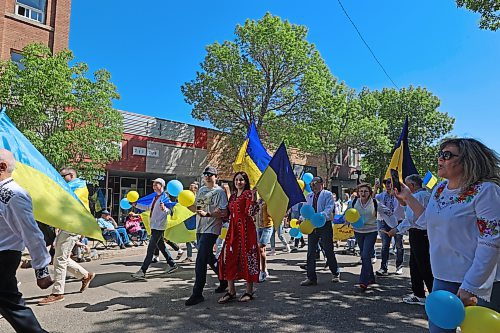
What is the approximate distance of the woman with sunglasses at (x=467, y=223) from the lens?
2.41 metres

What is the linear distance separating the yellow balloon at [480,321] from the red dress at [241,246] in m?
3.51

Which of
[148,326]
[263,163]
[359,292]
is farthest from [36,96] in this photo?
[359,292]

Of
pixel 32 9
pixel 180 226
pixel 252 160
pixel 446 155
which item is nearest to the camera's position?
pixel 446 155

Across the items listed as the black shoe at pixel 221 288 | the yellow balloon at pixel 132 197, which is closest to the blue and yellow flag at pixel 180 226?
the yellow balloon at pixel 132 197

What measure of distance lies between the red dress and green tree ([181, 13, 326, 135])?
17453 mm

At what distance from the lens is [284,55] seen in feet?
72.9

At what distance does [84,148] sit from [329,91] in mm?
15728

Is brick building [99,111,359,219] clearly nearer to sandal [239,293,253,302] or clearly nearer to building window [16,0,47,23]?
building window [16,0,47,23]

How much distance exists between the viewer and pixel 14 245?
3213 millimetres

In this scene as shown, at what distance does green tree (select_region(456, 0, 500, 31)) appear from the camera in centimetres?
988

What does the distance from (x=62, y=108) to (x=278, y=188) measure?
28.1 feet

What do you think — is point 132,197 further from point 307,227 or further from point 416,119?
point 416,119

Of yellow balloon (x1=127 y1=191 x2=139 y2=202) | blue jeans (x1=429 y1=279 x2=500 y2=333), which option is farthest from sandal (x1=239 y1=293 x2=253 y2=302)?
yellow balloon (x1=127 y1=191 x2=139 y2=202)

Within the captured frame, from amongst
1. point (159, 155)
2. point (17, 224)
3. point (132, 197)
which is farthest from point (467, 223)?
point (159, 155)
